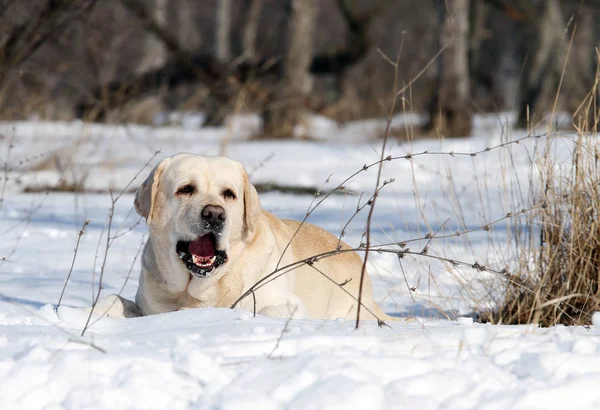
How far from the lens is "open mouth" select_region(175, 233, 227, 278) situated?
11.2ft

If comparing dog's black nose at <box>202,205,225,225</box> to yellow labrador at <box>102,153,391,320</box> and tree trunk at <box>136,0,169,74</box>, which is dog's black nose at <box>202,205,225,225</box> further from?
tree trunk at <box>136,0,169,74</box>

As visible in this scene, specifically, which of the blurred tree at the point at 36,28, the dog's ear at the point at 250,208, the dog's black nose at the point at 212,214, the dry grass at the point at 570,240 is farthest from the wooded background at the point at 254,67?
the dog's black nose at the point at 212,214

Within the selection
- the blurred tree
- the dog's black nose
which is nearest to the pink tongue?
the dog's black nose

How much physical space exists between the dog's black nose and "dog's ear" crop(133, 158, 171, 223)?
327 millimetres

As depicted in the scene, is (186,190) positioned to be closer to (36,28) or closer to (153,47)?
(36,28)

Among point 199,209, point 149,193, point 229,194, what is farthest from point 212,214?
point 149,193

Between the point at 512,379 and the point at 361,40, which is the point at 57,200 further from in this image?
the point at 361,40

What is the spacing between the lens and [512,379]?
2342 millimetres

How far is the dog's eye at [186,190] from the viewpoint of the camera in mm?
3510

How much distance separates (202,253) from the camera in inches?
136

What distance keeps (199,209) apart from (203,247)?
7.5 inches

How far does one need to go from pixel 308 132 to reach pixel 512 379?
12.1 m

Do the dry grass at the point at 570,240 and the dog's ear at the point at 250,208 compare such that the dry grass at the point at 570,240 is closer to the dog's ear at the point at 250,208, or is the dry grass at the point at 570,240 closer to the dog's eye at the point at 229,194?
the dog's ear at the point at 250,208

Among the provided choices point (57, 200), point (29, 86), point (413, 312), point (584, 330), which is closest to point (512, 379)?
point (584, 330)
